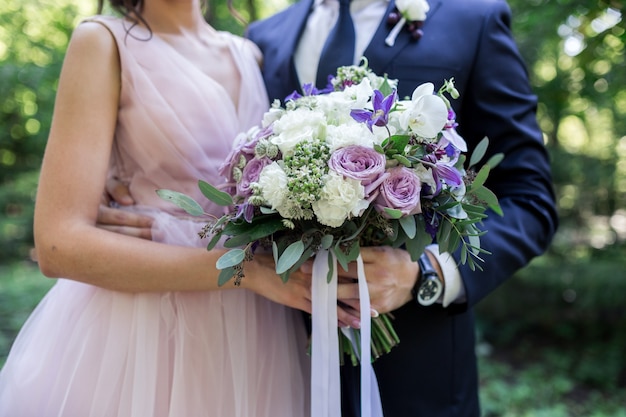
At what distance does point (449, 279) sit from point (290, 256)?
618 mm

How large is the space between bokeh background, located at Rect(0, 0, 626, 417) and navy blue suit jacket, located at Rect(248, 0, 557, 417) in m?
1.46

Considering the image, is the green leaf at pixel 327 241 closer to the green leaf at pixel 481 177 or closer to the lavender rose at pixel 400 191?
the lavender rose at pixel 400 191

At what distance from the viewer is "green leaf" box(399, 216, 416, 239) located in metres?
1.26

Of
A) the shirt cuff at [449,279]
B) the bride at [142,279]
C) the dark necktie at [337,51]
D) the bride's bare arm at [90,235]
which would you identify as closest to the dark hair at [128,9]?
the bride at [142,279]

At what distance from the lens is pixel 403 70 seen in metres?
1.74

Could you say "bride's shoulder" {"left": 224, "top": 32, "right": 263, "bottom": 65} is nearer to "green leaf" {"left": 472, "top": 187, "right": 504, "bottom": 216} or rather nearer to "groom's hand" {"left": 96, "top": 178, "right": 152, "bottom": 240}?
"groom's hand" {"left": 96, "top": 178, "right": 152, "bottom": 240}

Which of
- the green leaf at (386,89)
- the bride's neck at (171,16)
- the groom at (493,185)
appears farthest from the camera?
the bride's neck at (171,16)

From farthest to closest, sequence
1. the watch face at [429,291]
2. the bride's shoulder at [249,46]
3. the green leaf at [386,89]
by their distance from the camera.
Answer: the bride's shoulder at [249,46]
the watch face at [429,291]
the green leaf at [386,89]

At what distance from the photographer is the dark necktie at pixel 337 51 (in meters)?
1.80

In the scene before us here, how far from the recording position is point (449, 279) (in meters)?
1.66

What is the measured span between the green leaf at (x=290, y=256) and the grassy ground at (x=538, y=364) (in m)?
3.47

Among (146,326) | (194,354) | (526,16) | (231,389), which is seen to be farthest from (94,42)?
(526,16)

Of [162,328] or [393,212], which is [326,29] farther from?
[162,328]

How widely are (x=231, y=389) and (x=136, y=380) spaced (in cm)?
27
